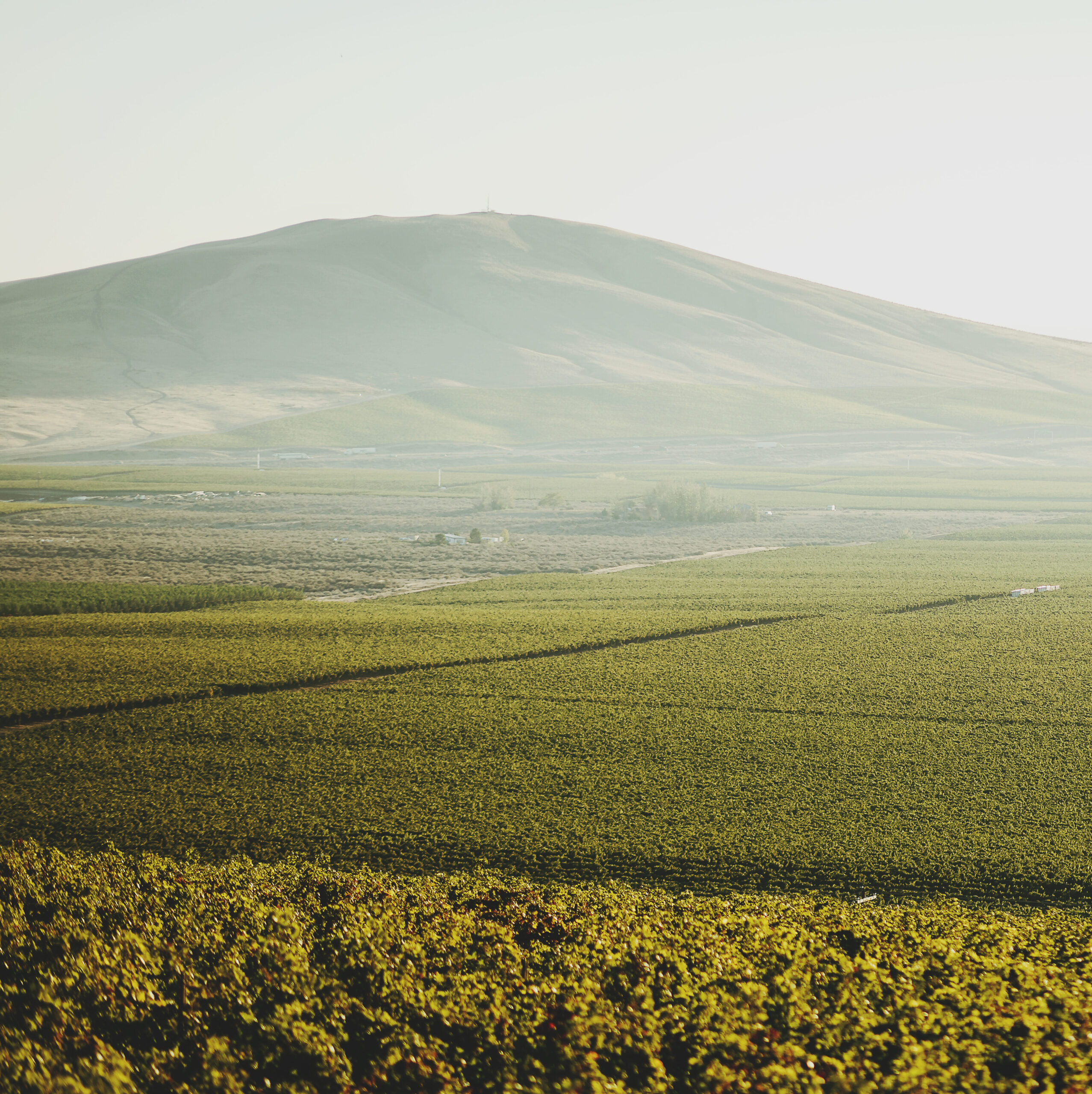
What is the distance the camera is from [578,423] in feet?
514

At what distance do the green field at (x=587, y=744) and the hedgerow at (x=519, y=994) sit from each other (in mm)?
2583

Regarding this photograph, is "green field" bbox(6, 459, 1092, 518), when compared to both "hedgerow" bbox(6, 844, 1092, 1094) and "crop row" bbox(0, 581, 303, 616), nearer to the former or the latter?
"crop row" bbox(0, 581, 303, 616)

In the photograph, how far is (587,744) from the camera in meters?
18.6

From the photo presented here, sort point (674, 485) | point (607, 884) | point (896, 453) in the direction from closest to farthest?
1. point (607, 884)
2. point (674, 485)
3. point (896, 453)

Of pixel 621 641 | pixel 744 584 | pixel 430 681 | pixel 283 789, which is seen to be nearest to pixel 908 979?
pixel 283 789

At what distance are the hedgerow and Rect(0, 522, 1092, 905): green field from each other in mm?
2583

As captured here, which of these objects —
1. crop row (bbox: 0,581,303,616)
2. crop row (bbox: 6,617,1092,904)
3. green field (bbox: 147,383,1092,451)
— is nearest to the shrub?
crop row (bbox: 0,581,303,616)

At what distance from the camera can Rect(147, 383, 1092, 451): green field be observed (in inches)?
5605

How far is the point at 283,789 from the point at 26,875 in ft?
17.3

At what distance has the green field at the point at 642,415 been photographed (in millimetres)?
142375

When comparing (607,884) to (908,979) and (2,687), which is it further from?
(2,687)

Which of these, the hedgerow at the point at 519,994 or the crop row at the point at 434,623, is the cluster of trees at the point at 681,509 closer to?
the crop row at the point at 434,623

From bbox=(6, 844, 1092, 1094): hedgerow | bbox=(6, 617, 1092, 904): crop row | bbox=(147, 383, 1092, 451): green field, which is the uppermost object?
bbox=(147, 383, 1092, 451): green field

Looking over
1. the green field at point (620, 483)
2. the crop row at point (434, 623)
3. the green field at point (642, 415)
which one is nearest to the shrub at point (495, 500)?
the green field at point (620, 483)
